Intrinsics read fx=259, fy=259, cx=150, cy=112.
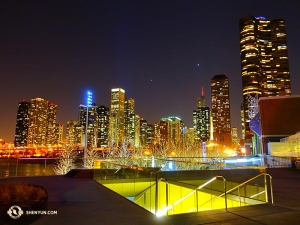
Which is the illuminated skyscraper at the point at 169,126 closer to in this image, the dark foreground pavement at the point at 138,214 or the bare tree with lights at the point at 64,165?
the bare tree with lights at the point at 64,165

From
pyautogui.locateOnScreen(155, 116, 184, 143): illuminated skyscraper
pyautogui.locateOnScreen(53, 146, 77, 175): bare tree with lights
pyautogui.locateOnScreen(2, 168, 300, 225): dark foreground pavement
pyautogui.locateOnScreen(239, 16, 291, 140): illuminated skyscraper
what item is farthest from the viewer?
pyautogui.locateOnScreen(239, 16, 291, 140): illuminated skyscraper

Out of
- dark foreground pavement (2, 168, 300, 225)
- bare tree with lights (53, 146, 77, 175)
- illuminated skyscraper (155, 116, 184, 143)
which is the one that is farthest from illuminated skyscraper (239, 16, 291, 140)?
dark foreground pavement (2, 168, 300, 225)

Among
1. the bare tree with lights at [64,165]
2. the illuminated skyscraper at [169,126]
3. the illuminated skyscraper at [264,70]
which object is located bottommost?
the bare tree with lights at [64,165]

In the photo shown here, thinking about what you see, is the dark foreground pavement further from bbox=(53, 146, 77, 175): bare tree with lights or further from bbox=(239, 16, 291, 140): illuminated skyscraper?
bbox=(239, 16, 291, 140): illuminated skyscraper

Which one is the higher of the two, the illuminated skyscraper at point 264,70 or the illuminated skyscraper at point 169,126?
the illuminated skyscraper at point 264,70

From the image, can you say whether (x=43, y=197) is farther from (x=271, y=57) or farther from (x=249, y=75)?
(x=271, y=57)

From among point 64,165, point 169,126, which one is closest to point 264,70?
point 169,126

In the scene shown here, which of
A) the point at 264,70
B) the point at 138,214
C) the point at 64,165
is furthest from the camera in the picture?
the point at 264,70

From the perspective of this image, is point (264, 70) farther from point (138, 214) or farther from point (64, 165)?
point (138, 214)

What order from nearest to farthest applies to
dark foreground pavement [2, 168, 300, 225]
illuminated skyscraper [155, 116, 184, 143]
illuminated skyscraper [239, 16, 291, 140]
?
dark foreground pavement [2, 168, 300, 225], illuminated skyscraper [155, 116, 184, 143], illuminated skyscraper [239, 16, 291, 140]

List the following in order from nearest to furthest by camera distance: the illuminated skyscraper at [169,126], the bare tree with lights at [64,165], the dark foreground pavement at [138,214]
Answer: the dark foreground pavement at [138,214]
the bare tree with lights at [64,165]
the illuminated skyscraper at [169,126]

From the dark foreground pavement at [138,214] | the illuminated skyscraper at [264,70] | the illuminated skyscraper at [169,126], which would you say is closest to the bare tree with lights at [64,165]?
the dark foreground pavement at [138,214]

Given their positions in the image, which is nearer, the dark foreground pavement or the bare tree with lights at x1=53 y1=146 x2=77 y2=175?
the dark foreground pavement

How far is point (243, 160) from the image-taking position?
30922mm
